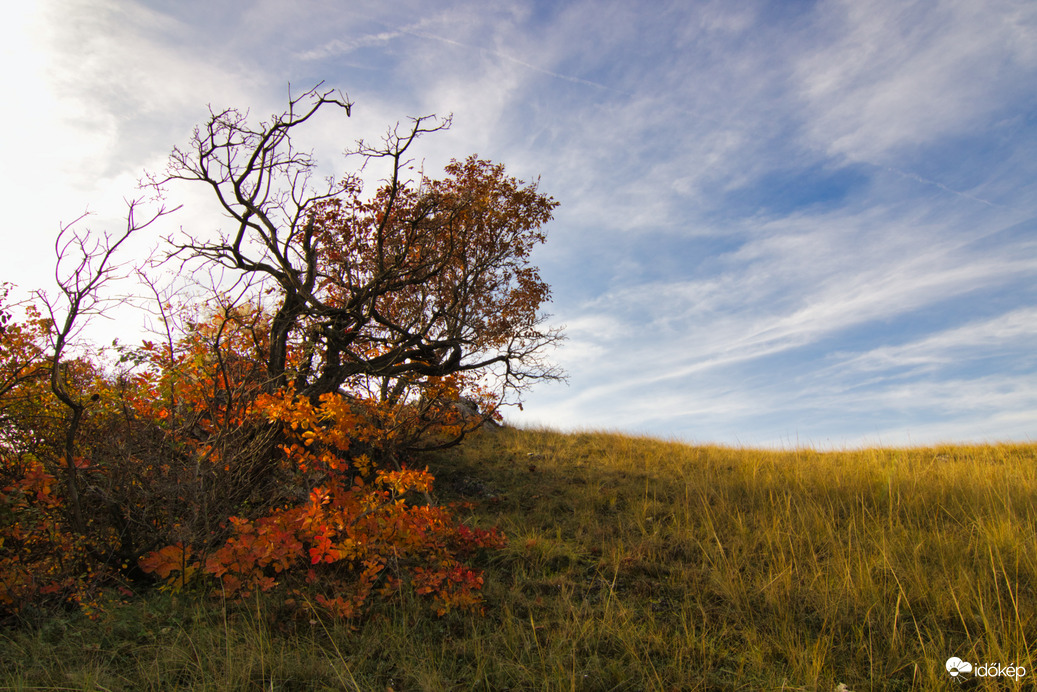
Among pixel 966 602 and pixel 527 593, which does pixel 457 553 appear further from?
pixel 966 602

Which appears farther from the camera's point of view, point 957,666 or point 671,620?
point 671,620

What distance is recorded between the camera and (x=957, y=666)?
3.79 m

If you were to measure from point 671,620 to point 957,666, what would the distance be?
1974 mm

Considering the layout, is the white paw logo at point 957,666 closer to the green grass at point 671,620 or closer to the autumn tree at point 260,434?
the green grass at point 671,620

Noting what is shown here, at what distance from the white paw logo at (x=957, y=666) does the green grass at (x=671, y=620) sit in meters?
0.08

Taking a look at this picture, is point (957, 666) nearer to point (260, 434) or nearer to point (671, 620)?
point (671, 620)

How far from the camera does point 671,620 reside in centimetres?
469

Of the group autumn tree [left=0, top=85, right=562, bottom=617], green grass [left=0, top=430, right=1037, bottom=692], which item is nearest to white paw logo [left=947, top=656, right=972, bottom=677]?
green grass [left=0, top=430, right=1037, bottom=692]

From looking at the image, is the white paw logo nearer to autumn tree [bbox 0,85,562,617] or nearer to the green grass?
the green grass

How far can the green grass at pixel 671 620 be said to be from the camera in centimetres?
389

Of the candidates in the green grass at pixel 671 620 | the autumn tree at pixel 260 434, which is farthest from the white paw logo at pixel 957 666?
the autumn tree at pixel 260 434

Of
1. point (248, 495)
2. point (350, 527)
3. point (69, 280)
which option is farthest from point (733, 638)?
point (69, 280)

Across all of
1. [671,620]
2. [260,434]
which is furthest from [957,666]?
[260,434]

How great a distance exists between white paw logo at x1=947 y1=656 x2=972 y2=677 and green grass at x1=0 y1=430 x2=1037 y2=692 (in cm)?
8
